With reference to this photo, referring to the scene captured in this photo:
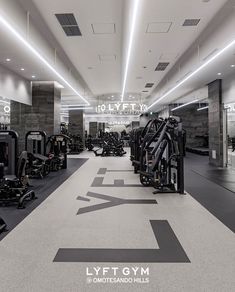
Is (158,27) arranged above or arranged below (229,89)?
above

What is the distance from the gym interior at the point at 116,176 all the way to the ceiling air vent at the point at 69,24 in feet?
0.14

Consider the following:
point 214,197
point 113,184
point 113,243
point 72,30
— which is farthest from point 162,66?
point 113,243

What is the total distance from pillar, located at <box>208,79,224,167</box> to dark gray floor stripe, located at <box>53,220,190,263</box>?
7.17 m

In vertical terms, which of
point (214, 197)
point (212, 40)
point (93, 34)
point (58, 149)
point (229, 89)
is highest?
point (93, 34)

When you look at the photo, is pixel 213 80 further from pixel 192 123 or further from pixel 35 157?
pixel 192 123

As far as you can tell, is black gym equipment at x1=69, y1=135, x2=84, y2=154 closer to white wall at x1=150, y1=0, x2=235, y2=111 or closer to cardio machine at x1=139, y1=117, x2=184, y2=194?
white wall at x1=150, y1=0, x2=235, y2=111

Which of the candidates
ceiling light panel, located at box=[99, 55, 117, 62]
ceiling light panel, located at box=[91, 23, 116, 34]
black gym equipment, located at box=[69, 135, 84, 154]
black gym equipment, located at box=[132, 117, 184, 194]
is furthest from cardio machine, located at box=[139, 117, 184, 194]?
black gym equipment, located at box=[69, 135, 84, 154]

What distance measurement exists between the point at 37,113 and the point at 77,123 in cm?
775

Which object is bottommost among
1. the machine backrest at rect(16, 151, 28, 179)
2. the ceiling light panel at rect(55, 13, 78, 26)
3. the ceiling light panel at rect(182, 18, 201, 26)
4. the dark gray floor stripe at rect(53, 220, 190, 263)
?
the dark gray floor stripe at rect(53, 220, 190, 263)

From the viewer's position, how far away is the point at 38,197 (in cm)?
529

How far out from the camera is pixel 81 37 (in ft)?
22.2

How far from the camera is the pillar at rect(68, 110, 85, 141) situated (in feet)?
59.7

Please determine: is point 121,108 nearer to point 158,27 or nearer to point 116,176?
point 116,176

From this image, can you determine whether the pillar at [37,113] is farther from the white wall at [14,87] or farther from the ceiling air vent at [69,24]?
the ceiling air vent at [69,24]
